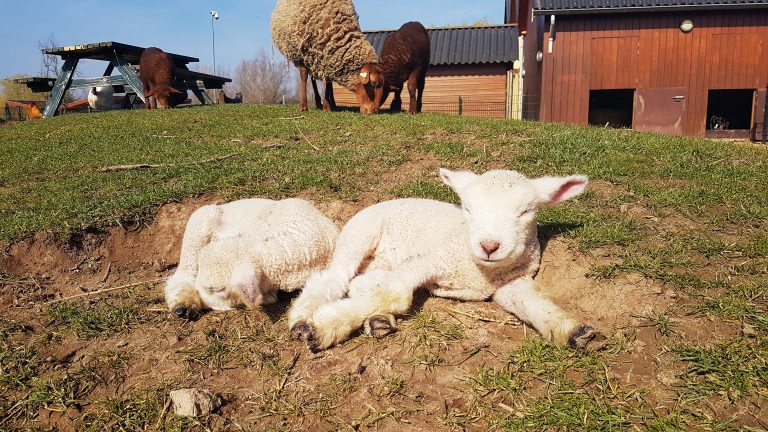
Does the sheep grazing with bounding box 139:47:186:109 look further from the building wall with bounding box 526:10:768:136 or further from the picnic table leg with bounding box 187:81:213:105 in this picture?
the building wall with bounding box 526:10:768:136

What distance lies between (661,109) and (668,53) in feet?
5.67

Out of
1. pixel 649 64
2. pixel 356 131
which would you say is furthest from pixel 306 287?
pixel 649 64

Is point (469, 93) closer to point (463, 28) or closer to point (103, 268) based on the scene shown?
point (463, 28)

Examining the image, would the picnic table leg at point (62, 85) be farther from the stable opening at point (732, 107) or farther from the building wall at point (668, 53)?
the stable opening at point (732, 107)

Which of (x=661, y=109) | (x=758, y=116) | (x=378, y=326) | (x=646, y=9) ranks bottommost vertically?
(x=378, y=326)

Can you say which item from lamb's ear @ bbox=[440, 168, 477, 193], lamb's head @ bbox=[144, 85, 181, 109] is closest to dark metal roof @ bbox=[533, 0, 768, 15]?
lamb's head @ bbox=[144, 85, 181, 109]

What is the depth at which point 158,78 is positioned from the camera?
17.7 metres

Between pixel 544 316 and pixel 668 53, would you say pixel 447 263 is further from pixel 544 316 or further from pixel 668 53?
pixel 668 53

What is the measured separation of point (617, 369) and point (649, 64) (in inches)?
661

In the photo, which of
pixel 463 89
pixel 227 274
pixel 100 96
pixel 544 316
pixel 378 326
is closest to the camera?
pixel 544 316

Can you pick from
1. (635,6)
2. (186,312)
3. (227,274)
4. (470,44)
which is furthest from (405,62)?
(470,44)

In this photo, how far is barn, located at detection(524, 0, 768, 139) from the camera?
16.7 m

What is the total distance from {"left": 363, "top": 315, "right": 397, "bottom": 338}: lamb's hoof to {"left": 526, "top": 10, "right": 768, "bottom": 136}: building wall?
51.6ft

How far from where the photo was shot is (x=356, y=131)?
32.1 feet
